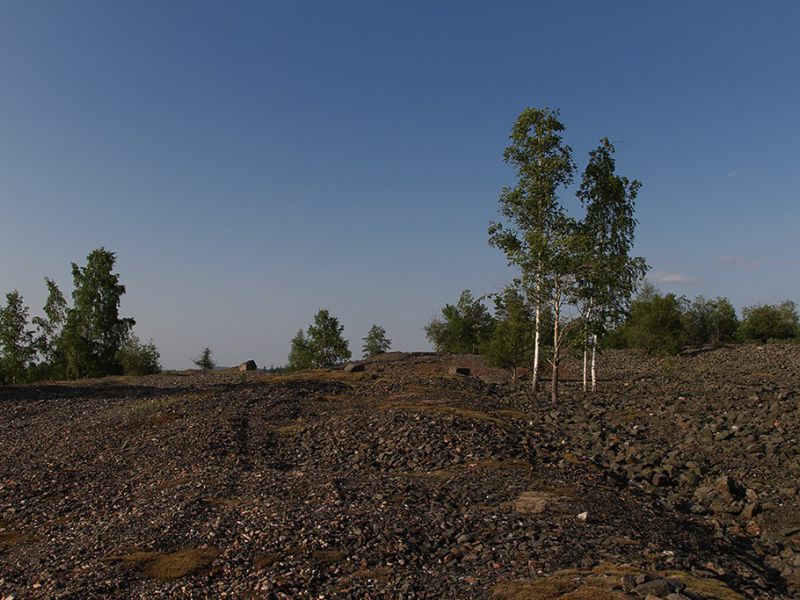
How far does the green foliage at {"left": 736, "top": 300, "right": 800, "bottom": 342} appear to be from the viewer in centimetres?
8381

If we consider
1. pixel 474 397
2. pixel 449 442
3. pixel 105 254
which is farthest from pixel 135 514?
pixel 105 254

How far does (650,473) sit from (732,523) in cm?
440

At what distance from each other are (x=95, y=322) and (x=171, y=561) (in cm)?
6510

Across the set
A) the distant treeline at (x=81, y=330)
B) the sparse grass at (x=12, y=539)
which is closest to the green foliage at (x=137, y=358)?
the distant treeline at (x=81, y=330)

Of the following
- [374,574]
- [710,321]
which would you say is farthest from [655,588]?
[710,321]

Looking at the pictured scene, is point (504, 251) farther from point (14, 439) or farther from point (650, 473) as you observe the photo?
point (14, 439)

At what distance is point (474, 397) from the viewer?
3466 cm

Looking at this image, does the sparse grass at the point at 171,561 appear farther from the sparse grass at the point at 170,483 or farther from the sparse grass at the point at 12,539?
the sparse grass at the point at 170,483

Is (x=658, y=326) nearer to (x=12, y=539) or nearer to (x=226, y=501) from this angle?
(x=226, y=501)

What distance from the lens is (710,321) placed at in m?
82.5

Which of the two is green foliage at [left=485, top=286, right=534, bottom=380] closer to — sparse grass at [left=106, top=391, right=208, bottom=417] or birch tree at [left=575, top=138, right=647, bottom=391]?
birch tree at [left=575, top=138, right=647, bottom=391]

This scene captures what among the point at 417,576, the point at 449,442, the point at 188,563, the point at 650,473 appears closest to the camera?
the point at 417,576

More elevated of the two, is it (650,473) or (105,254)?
(105,254)

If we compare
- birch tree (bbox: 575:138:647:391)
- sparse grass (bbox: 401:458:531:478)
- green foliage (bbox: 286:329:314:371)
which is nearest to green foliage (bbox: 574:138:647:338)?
birch tree (bbox: 575:138:647:391)
